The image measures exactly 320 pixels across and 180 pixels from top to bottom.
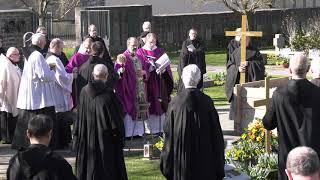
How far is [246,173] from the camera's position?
1084 cm

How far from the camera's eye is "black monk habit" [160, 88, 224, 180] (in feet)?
30.6

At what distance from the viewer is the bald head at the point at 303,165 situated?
5867 millimetres

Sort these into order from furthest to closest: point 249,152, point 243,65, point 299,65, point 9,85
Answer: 1. point 243,65
2. point 9,85
3. point 249,152
4. point 299,65

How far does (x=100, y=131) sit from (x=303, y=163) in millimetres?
4635

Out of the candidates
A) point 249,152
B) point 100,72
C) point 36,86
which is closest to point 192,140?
point 100,72

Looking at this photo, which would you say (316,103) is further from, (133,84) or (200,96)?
(133,84)

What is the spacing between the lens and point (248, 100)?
543 inches

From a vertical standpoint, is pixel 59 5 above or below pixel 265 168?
above

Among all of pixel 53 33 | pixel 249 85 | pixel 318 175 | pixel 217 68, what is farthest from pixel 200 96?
pixel 53 33

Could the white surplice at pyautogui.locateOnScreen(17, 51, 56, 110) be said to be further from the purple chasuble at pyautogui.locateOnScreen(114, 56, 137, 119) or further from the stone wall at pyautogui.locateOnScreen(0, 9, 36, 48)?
the stone wall at pyautogui.locateOnScreen(0, 9, 36, 48)

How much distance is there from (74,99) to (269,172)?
5206mm

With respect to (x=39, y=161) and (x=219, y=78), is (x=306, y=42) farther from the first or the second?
(x=39, y=161)

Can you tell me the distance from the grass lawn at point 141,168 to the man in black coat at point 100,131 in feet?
4.81

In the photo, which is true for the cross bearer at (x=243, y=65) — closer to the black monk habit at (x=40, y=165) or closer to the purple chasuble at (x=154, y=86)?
the purple chasuble at (x=154, y=86)
